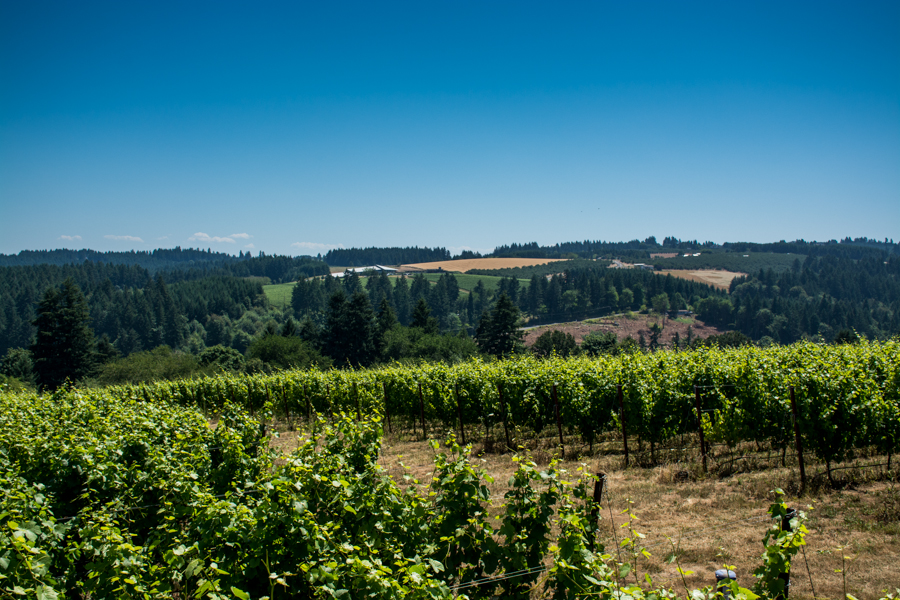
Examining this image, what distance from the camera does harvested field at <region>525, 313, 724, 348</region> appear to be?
3706 inches

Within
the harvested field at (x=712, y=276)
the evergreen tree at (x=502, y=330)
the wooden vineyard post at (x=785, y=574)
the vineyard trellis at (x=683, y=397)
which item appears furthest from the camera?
the harvested field at (x=712, y=276)

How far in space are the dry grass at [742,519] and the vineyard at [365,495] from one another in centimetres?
47

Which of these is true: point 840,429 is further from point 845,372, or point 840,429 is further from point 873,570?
point 873,570

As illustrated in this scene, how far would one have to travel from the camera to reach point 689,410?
32.9 feet

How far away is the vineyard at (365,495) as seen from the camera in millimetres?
2893

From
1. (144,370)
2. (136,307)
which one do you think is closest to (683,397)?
(144,370)

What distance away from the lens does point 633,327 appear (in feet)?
330

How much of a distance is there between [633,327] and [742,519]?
100m

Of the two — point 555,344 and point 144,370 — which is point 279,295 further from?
point 555,344

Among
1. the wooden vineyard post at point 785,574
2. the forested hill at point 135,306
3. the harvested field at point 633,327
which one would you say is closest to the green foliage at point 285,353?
the forested hill at point 135,306

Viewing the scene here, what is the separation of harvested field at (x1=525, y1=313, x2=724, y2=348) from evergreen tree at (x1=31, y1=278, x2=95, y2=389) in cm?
6750

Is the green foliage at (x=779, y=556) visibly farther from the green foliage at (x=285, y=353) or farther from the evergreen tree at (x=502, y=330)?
the evergreen tree at (x=502, y=330)

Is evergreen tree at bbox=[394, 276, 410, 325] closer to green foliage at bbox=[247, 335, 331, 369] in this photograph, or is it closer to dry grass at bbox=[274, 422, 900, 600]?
green foliage at bbox=[247, 335, 331, 369]

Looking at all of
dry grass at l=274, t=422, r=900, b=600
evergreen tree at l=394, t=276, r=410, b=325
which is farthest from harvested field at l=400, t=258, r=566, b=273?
dry grass at l=274, t=422, r=900, b=600
